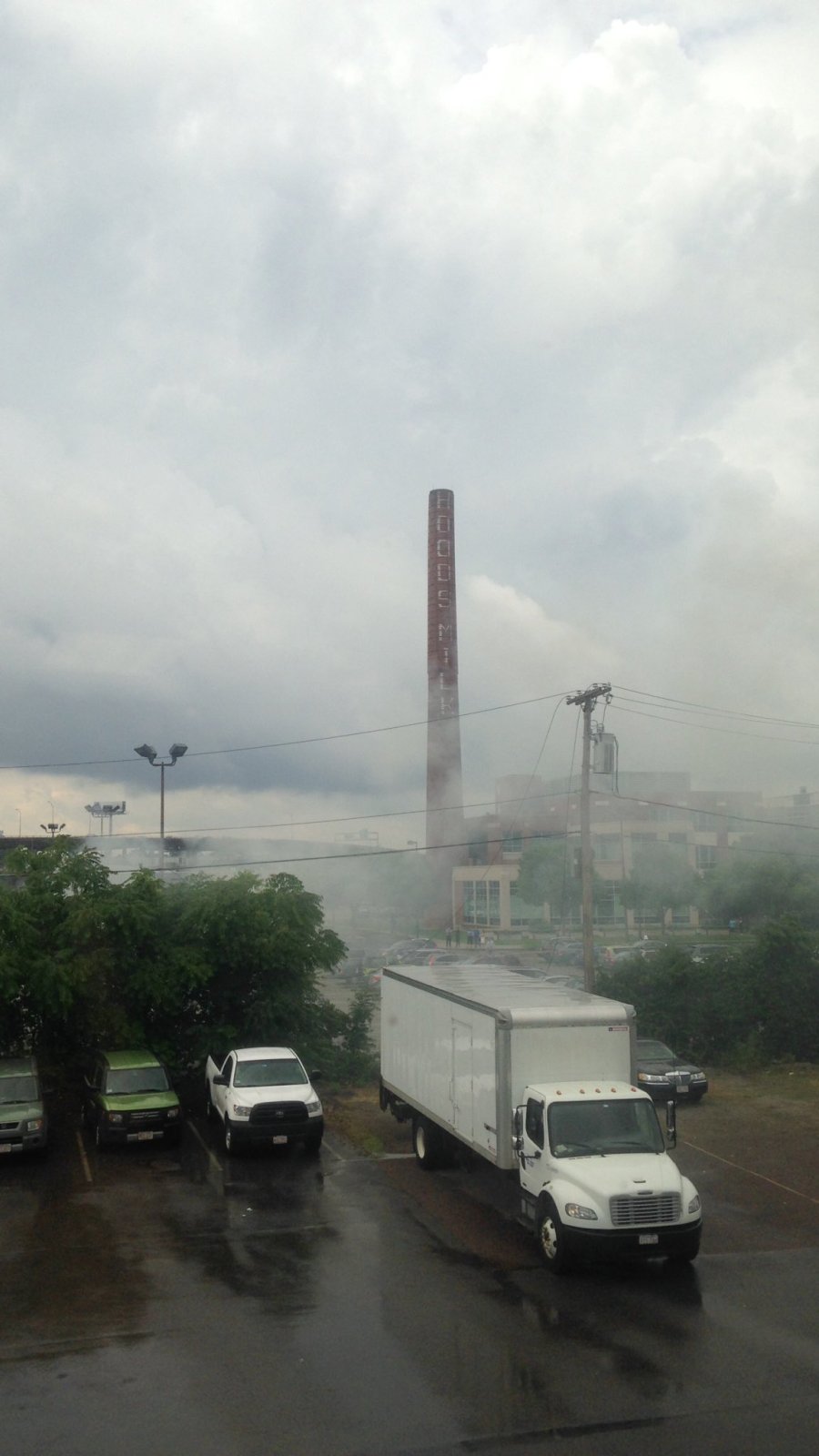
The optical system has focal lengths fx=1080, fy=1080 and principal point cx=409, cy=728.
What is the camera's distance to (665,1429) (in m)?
7.13

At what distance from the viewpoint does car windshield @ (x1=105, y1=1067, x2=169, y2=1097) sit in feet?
59.0

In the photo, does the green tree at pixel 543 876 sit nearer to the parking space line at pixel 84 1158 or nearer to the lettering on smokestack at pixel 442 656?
the lettering on smokestack at pixel 442 656

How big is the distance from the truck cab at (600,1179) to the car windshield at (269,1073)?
254 inches

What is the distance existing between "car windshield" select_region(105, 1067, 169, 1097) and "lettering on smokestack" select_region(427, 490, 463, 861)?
110 ft

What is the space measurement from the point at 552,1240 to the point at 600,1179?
30.8 inches

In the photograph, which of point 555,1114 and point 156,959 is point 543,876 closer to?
point 156,959

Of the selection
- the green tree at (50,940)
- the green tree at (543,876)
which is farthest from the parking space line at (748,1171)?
the green tree at (543,876)

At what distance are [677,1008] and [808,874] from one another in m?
11.2

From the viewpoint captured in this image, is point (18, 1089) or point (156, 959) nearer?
point (18, 1089)

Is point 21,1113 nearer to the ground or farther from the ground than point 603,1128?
nearer to the ground

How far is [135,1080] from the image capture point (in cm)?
1820

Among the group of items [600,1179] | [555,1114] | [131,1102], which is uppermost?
[555,1114]

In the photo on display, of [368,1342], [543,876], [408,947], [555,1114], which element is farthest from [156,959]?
[543,876]

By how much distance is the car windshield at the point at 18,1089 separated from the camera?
1706 cm
